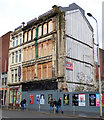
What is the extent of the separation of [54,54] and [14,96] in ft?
Answer: 48.3

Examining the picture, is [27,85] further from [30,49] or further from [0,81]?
[0,81]

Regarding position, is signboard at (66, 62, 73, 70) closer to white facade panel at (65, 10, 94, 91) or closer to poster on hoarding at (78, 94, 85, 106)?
white facade panel at (65, 10, 94, 91)

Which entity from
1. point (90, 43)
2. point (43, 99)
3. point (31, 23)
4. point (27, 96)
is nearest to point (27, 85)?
point (27, 96)

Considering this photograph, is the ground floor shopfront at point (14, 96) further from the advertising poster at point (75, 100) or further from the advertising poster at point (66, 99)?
the advertising poster at point (75, 100)

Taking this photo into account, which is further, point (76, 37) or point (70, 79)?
point (76, 37)

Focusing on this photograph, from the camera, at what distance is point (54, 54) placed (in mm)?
33062

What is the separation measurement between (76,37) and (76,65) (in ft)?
17.7

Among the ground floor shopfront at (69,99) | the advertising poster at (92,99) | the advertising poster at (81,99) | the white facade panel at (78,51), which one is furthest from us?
the white facade panel at (78,51)

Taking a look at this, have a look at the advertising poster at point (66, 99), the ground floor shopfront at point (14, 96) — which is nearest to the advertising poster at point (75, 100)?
the advertising poster at point (66, 99)

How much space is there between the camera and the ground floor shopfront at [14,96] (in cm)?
3978

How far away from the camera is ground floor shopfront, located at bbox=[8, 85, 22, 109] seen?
39784mm

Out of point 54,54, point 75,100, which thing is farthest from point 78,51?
point 75,100

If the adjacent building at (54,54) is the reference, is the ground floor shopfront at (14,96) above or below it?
below

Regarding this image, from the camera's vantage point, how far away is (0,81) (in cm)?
4809
